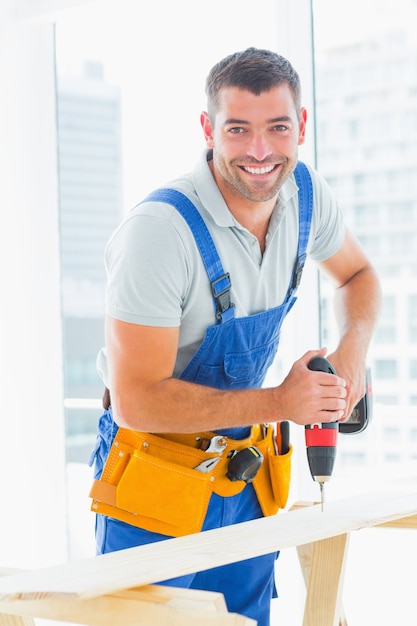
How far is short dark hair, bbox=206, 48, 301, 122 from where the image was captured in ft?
5.51

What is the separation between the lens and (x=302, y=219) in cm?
190

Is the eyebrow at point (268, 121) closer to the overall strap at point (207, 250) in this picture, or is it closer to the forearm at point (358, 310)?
the overall strap at point (207, 250)

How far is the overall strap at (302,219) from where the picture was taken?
189cm

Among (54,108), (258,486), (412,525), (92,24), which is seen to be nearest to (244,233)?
(258,486)

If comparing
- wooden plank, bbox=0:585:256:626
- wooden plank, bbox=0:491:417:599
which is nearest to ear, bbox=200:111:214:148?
wooden plank, bbox=0:491:417:599

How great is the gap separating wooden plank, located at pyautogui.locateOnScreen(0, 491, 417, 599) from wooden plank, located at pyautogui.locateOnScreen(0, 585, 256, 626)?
0.01 meters

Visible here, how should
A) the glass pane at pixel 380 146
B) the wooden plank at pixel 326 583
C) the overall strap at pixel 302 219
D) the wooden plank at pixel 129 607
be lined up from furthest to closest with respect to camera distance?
the glass pane at pixel 380 146 < the overall strap at pixel 302 219 < the wooden plank at pixel 326 583 < the wooden plank at pixel 129 607

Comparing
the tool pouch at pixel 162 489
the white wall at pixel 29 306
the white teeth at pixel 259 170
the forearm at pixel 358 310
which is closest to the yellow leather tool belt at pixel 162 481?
the tool pouch at pixel 162 489

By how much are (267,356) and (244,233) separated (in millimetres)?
296

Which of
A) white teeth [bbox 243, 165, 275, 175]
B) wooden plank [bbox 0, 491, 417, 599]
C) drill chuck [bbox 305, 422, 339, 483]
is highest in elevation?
white teeth [bbox 243, 165, 275, 175]

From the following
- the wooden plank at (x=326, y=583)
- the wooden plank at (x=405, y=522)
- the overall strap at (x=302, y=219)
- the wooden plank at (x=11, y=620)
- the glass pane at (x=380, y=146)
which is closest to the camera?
the wooden plank at (x=11, y=620)

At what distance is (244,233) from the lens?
1.79m

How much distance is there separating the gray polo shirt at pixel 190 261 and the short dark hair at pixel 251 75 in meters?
0.17

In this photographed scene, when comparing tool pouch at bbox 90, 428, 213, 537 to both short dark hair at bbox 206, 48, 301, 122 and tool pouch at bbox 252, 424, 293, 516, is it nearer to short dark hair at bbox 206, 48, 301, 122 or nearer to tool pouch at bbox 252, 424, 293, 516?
tool pouch at bbox 252, 424, 293, 516
